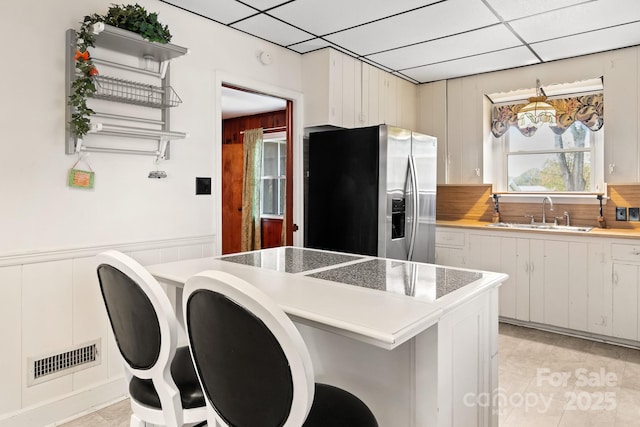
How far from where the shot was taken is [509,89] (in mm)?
4145

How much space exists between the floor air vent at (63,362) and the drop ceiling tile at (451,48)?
308 cm

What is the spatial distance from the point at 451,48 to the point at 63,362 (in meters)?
3.51

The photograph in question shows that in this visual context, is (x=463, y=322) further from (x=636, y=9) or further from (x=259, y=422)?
(x=636, y=9)

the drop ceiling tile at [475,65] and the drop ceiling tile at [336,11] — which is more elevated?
the drop ceiling tile at [475,65]

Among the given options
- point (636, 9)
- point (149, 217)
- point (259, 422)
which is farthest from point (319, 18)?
point (259, 422)

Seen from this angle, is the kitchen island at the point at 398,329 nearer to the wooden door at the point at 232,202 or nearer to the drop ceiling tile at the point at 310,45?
the drop ceiling tile at the point at 310,45

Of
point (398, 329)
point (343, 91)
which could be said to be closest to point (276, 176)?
point (343, 91)

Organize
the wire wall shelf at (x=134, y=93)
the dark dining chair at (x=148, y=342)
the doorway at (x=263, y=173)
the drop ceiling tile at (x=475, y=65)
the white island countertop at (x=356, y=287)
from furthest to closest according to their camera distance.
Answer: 1. the doorway at (x=263, y=173)
2. the drop ceiling tile at (x=475, y=65)
3. the wire wall shelf at (x=134, y=93)
4. the dark dining chair at (x=148, y=342)
5. the white island countertop at (x=356, y=287)

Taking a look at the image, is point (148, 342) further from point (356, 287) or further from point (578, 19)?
point (578, 19)

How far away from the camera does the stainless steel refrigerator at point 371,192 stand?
10.8ft

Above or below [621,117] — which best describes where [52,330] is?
below

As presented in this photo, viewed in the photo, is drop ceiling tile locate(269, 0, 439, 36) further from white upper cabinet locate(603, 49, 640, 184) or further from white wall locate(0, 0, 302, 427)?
white upper cabinet locate(603, 49, 640, 184)

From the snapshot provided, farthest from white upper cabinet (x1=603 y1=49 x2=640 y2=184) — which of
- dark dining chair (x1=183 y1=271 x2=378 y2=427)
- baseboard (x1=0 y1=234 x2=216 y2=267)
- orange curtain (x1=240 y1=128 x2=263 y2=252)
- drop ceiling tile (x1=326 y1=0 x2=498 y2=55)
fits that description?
orange curtain (x1=240 y1=128 x2=263 y2=252)

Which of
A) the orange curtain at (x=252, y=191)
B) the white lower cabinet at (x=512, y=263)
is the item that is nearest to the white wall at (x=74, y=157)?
the white lower cabinet at (x=512, y=263)
